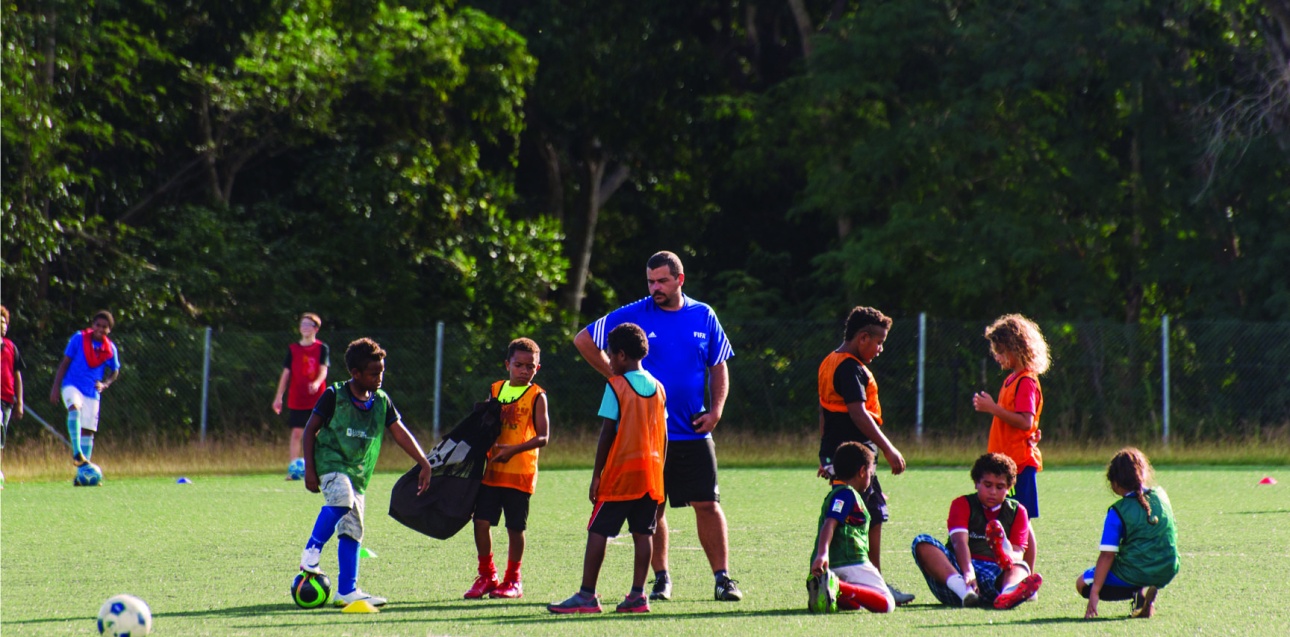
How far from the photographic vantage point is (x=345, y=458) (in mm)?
7574

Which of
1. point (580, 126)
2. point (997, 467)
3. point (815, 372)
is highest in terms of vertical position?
point (580, 126)

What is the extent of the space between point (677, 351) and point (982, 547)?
1.77 m

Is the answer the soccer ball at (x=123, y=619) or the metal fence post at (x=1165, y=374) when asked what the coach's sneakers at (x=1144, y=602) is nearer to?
the soccer ball at (x=123, y=619)

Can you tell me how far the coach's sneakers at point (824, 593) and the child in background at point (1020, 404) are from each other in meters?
1.15

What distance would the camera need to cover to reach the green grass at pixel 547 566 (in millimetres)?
6895

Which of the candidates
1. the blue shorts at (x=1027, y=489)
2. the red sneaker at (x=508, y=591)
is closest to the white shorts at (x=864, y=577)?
the blue shorts at (x=1027, y=489)

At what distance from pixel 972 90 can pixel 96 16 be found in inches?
554

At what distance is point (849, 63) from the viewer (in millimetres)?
27156

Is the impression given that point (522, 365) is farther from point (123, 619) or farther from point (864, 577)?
point (123, 619)

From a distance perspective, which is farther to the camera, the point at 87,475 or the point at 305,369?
the point at 87,475

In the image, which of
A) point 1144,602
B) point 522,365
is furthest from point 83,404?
point 1144,602

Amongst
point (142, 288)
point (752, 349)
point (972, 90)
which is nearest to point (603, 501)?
point (752, 349)

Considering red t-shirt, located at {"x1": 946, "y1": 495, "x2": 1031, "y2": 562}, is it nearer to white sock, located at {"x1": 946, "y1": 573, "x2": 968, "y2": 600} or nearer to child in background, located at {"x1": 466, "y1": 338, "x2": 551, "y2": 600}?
white sock, located at {"x1": 946, "y1": 573, "x2": 968, "y2": 600}

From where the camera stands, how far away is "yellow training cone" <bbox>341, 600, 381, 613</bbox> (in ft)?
24.2
